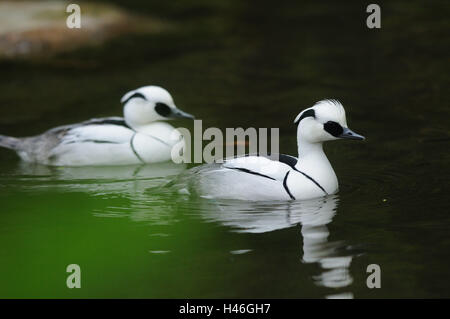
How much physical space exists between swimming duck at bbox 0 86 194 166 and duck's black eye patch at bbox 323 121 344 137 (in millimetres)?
2712

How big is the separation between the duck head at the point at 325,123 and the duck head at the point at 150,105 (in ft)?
A: 8.77

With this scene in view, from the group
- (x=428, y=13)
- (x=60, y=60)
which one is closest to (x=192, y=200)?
(x=60, y=60)

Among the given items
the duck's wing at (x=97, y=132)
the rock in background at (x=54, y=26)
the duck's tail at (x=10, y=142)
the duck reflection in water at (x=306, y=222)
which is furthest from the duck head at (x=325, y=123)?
the rock in background at (x=54, y=26)

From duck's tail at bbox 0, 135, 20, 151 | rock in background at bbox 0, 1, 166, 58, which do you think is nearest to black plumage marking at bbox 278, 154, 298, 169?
duck's tail at bbox 0, 135, 20, 151

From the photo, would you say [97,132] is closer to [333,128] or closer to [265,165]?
[265,165]

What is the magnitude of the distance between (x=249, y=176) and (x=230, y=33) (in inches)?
371

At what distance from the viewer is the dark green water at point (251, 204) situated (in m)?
7.51

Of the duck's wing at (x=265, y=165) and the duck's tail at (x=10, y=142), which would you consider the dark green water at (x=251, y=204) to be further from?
the duck's wing at (x=265, y=165)

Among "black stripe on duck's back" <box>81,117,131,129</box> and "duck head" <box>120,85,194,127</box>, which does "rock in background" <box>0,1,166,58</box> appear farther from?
"duck head" <box>120,85,194,127</box>

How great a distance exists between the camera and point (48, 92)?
49.4 feet

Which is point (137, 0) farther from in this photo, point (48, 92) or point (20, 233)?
point (20, 233)

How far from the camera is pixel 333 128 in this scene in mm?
9281

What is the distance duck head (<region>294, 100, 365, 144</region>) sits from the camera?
30.4ft
